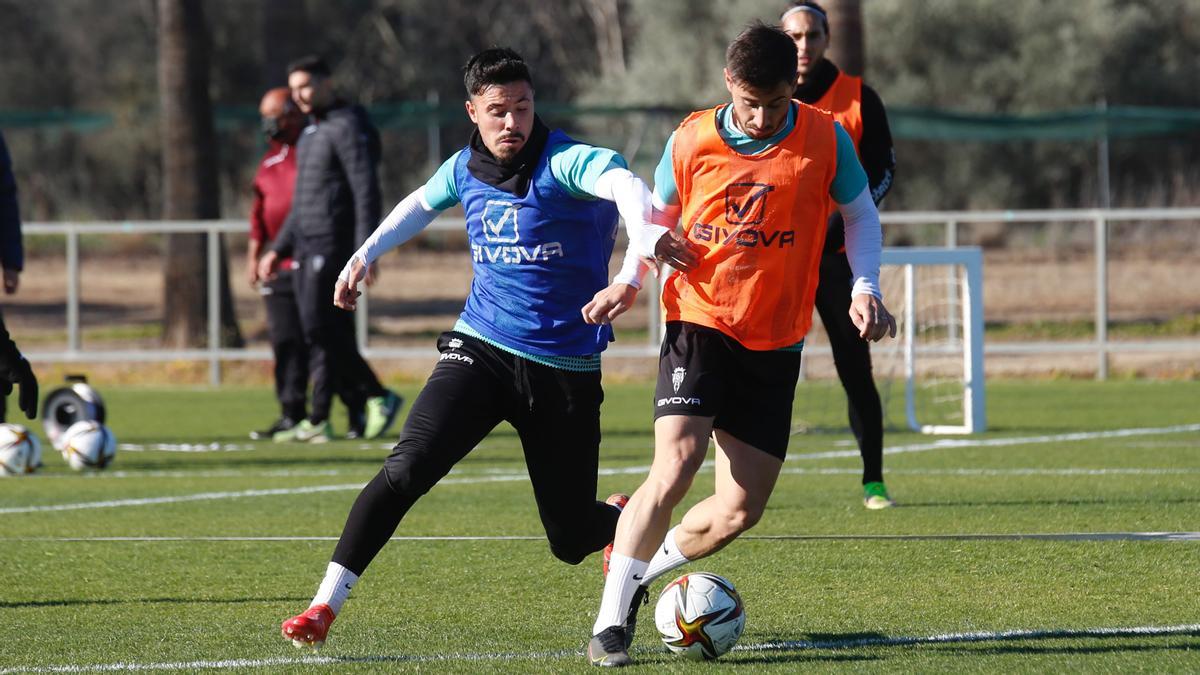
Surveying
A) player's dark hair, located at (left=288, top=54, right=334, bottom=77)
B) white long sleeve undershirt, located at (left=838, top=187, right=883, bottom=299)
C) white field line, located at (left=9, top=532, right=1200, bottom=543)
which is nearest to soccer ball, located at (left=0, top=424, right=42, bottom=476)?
white field line, located at (left=9, top=532, right=1200, bottom=543)

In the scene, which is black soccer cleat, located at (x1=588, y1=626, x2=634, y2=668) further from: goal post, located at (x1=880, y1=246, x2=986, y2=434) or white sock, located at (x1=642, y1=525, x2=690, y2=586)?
goal post, located at (x1=880, y1=246, x2=986, y2=434)

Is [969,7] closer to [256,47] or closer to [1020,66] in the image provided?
[1020,66]

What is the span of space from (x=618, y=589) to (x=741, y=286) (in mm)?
988

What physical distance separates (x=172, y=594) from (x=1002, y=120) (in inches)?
797

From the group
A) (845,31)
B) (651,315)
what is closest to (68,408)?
(651,315)

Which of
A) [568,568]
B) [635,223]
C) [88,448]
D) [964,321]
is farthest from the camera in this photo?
[964,321]

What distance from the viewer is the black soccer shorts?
5449mm

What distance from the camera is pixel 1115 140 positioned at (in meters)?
32.0

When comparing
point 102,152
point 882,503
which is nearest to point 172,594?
point 882,503

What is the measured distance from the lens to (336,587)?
5469mm

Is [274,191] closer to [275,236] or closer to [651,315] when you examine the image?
[275,236]

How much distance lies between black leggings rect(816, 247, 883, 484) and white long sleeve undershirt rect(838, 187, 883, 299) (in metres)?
2.56

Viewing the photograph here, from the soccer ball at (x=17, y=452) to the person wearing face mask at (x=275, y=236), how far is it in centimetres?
226

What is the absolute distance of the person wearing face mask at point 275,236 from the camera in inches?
497
